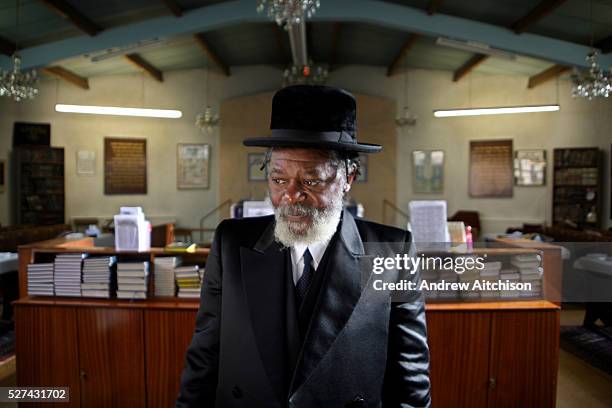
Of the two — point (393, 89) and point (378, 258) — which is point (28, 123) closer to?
point (393, 89)

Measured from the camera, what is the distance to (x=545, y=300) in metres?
2.60

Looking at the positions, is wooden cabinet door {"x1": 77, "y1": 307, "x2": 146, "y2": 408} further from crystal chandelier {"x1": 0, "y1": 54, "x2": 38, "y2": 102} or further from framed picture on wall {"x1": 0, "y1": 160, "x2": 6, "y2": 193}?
framed picture on wall {"x1": 0, "y1": 160, "x2": 6, "y2": 193}

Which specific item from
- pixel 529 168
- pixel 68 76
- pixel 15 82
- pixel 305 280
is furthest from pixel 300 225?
pixel 68 76

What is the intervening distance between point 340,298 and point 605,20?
361cm

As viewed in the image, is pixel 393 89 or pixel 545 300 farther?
pixel 393 89

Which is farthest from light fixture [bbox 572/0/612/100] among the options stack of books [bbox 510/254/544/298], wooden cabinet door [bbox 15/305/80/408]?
wooden cabinet door [bbox 15/305/80/408]

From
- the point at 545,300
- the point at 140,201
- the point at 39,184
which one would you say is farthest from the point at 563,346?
the point at 39,184

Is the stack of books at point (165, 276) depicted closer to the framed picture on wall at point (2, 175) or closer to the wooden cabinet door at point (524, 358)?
the wooden cabinet door at point (524, 358)

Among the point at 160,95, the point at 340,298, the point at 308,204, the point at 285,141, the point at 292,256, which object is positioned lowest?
the point at 340,298

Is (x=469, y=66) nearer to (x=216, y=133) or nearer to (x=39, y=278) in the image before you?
(x=216, y=133)

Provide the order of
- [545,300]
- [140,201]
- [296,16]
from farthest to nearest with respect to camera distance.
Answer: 1. [140,201]
2. [296,16]
3. [545,300]

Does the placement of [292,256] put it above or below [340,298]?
above

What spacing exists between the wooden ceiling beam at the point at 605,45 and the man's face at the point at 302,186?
318cm

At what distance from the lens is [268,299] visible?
3.67 ft
